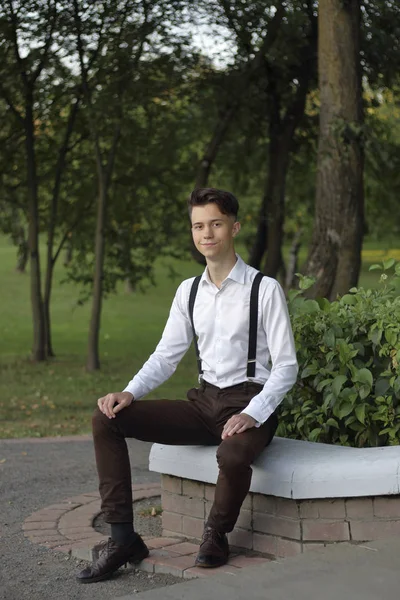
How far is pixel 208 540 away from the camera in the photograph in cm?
527

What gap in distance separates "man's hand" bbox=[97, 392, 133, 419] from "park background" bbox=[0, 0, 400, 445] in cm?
581

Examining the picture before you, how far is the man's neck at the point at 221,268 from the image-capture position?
18.5 feet

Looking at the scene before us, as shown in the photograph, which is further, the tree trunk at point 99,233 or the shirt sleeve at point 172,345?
the tree trunk at point 99,233

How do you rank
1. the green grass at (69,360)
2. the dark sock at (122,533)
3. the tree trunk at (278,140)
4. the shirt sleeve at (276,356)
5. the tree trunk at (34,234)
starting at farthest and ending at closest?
the tree trunk at (34,234) → the tree trunk at (278,140) → the green grass at (69,360) → the dark sock at (122,533) → the shirt sleeve at (276,356)

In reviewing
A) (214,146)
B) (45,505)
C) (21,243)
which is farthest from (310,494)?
(21,243)

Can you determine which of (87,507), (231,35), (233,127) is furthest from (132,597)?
(233,127)

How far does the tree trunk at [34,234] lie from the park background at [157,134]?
0.04m

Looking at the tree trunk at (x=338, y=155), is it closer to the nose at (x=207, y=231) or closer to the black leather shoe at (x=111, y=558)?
the nose at (x=207, y=231)

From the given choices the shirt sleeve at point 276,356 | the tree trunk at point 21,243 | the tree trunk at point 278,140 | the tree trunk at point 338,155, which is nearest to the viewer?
the shirt sleeve at point 276,356

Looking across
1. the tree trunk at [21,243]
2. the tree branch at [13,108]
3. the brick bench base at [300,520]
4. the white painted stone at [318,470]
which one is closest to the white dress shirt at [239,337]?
the white painted stone at [318,470]

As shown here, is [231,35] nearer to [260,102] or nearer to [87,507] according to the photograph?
[260,102]

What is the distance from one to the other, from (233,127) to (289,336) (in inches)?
691

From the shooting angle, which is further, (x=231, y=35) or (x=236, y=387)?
(x=231, y=35)

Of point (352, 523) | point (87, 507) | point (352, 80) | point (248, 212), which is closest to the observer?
point (352, 523)
